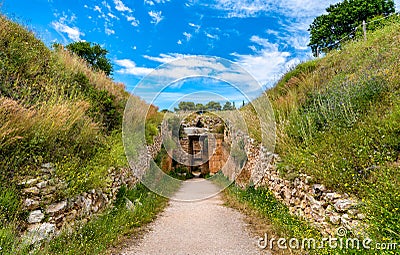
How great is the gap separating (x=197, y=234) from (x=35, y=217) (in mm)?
2373

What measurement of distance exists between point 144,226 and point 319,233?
9.34 ft

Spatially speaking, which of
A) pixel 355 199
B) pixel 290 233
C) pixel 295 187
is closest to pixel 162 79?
pixel 295 187

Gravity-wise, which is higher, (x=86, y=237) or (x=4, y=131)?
(x=4, y=131)

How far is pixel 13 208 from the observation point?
287 centimetres

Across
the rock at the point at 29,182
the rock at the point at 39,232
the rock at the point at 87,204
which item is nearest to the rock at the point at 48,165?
the rock at the point at 29,182

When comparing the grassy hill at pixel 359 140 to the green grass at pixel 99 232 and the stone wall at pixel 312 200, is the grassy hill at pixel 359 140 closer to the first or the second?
the stone wall at pixel 312 200

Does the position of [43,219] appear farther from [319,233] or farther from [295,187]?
[295,187]

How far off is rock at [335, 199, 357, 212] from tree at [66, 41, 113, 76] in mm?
12675

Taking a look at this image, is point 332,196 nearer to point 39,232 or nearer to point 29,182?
point 39,232

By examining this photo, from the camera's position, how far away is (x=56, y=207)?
3232mm

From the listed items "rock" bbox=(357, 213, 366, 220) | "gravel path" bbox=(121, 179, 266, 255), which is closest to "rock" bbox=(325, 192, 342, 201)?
"rock" bbox=(357, 213, 366, 220)

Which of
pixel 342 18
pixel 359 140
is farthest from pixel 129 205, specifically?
pixel 342 18

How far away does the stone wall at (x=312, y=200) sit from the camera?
2.91 m

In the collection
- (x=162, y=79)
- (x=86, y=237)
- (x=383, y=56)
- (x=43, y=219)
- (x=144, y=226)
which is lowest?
(x=144, y=226)
